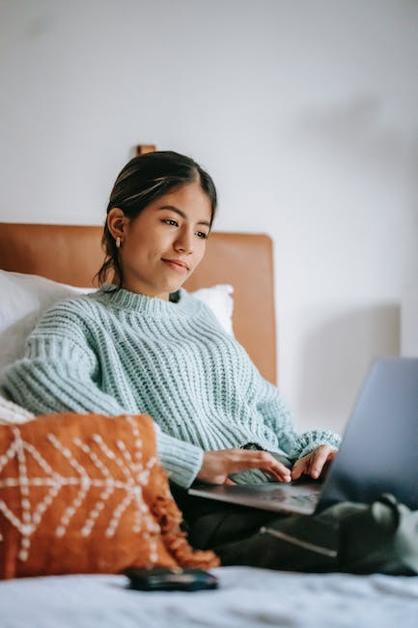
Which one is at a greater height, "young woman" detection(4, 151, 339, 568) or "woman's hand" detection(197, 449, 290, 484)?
"young woman" detection(4, 151, 339, 568)

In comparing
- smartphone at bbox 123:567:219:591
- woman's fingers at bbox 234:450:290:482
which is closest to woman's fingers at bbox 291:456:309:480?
woman's fingers at bbox 234:450:290:482

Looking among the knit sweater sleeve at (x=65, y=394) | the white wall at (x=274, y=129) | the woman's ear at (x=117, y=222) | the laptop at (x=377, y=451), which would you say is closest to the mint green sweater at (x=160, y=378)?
the knit sweater sleeve at (x=65, y=394)

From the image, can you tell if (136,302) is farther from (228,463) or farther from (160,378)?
(228,463)

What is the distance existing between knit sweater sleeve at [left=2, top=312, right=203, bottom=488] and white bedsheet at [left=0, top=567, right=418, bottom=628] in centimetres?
25

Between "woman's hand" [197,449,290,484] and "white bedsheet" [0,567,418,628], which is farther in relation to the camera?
"woman's hand" [197,449,290,484]

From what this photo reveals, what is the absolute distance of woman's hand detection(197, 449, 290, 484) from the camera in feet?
4.04

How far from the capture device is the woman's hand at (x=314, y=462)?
4.51 ft

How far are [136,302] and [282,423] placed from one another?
41 cm

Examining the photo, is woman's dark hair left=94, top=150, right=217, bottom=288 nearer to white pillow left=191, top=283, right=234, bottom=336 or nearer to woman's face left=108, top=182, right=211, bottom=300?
woman's face left=108, top=182, right=211, bottom=300

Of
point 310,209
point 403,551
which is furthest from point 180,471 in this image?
point 310,209

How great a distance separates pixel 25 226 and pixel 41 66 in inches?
19.4

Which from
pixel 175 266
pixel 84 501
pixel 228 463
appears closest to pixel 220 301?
pixel 175 266

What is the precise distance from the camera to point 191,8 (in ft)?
7.54

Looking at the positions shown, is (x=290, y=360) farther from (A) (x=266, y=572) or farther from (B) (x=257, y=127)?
(A) (x=266, y=572)
